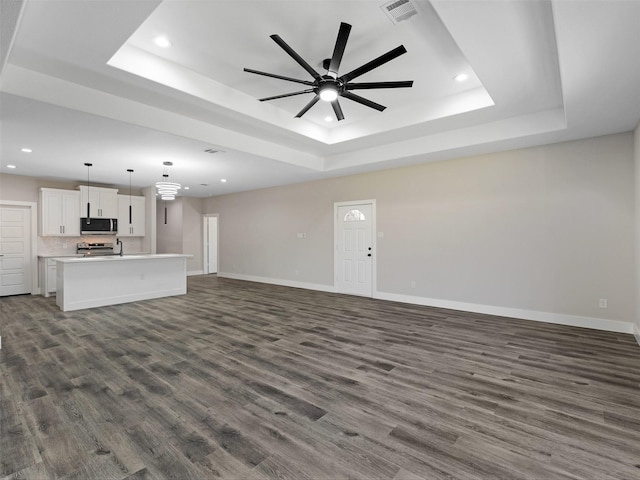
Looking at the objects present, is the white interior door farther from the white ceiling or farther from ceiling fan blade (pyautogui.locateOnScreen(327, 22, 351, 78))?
ceiling fan blade (pyautogui.locateOnScreen(327, 22, 351, 78))

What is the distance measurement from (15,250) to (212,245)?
530cm

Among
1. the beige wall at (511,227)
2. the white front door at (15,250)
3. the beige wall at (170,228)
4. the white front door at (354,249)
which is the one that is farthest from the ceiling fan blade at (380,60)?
the beige wall at (170,228)

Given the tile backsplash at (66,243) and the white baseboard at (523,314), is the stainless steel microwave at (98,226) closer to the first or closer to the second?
the tile backsplash at (66,243)

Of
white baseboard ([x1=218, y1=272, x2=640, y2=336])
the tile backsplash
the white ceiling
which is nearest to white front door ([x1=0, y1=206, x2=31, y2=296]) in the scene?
the tile backsplash

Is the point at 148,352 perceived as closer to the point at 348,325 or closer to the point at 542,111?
the point at 348,325

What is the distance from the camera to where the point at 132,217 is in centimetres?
875

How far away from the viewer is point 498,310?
5293mm

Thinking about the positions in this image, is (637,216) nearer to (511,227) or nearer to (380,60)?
(511,227)

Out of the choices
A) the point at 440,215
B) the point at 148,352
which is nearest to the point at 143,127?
the point at 148,352

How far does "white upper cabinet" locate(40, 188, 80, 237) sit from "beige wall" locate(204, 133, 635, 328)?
5988 millimetres

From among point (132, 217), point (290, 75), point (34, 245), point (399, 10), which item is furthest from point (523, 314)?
point (34, 245)

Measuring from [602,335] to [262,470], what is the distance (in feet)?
15.6

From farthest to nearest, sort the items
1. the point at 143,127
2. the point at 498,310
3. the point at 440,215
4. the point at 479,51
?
the point at 440,215, the point at 498,310, the point at 143,127, the point at 479,51

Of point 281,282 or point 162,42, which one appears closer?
point 162,42
